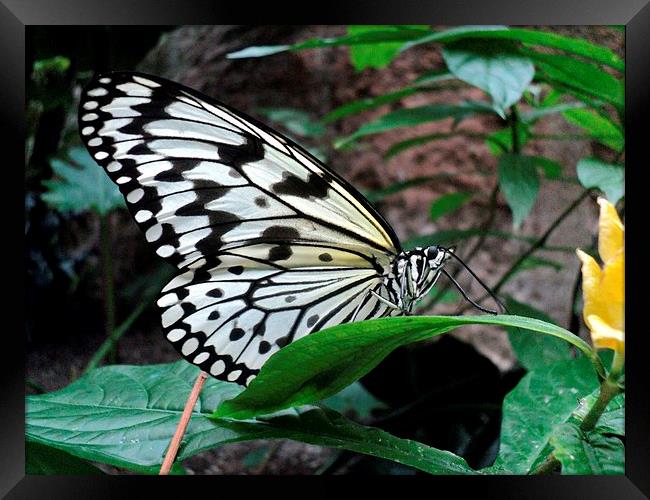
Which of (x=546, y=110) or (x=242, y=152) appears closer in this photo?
(x=242, y=152)

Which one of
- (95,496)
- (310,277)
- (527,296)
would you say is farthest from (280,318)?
(527,296)

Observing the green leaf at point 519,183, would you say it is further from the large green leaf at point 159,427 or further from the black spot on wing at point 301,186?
the large green leaf at point 159,427

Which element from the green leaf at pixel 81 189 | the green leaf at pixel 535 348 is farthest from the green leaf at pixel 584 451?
the green leaf at pixel 81 189

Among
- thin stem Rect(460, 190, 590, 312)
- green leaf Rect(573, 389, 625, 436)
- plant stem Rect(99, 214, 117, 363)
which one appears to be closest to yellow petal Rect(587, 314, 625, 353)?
green leaf Rect(573, 389, 625, 436)

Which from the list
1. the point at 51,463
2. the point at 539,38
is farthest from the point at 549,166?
the point at 51,463

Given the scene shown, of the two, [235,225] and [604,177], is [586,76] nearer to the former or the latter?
[604,177]

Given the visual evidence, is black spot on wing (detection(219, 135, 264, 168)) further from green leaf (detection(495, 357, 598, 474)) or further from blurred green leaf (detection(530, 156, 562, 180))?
blurred green leaf (detection(530, 156, 562, 180))
